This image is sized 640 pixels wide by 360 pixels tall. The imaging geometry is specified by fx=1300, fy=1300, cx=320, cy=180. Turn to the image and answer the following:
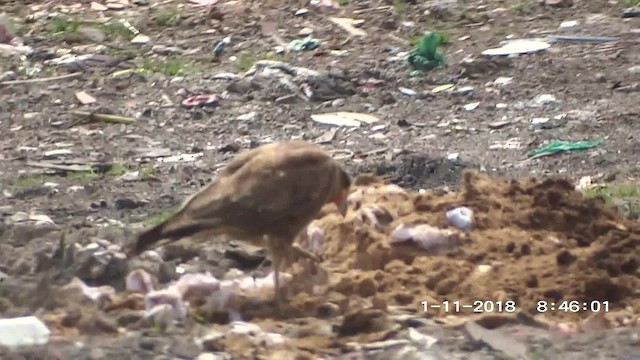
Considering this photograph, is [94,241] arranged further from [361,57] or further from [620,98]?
[361,57]

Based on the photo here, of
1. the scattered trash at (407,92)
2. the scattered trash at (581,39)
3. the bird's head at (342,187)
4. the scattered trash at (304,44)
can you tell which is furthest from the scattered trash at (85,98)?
the bird's head at (342,187)

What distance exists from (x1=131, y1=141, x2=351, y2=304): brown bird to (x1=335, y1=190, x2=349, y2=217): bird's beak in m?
0.17

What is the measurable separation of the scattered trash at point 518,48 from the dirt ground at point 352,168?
0.42 feet

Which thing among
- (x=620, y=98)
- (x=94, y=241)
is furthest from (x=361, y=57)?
(x=94, y=241)

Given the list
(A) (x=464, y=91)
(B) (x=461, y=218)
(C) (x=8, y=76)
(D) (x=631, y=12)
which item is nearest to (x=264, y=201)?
(B) (x=461, y=218)

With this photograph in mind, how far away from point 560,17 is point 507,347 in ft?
27.4

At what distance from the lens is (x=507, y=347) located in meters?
4.38

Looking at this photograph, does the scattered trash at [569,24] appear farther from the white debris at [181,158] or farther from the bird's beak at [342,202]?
the bird's beak at [342,202]

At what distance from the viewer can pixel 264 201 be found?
496 centimetres

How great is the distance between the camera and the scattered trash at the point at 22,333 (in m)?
4.30

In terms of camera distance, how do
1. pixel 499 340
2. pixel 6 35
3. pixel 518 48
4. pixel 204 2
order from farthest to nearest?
1. pixel 204 2
2. pixel 6 35
3. pixel 518 48
4. pixel 499 340

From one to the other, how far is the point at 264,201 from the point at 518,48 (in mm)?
6589

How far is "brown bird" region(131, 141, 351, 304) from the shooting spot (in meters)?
4.89

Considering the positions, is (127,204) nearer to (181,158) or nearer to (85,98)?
(181,158)
